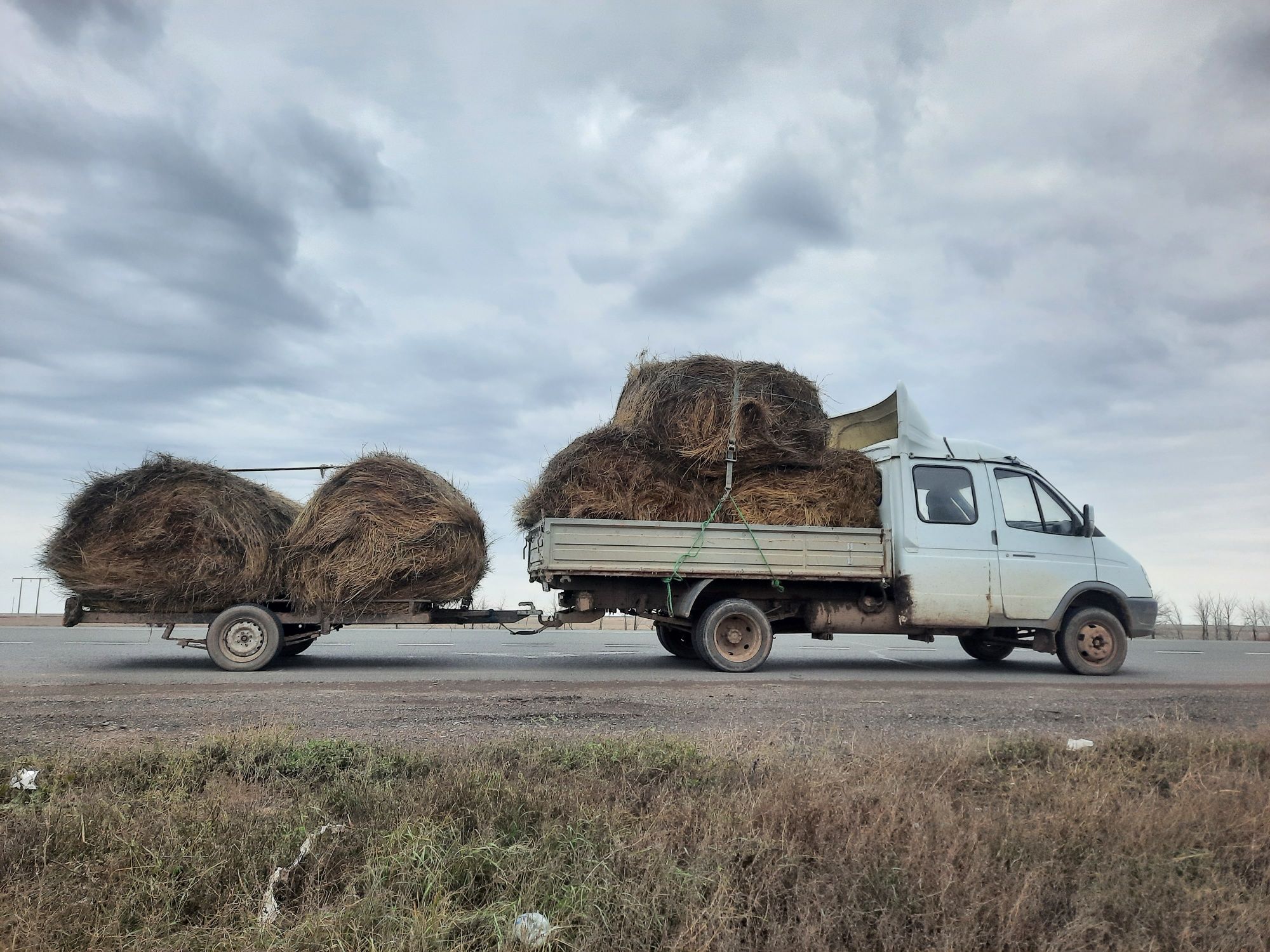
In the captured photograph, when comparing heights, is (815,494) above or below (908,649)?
above

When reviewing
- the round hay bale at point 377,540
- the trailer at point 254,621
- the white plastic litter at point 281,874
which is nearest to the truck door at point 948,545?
the trailer at point 254,621

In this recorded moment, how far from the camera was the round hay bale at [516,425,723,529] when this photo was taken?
33.4 feet

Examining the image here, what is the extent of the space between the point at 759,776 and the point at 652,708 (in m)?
2.97

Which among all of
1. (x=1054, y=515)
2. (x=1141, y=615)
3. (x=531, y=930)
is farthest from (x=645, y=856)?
(x=1141, y=615)

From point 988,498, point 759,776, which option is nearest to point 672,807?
point 759,776

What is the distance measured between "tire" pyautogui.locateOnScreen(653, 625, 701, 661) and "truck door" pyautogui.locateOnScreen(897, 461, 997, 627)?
296 cm

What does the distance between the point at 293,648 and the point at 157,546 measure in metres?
2.32

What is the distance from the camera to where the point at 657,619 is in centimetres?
1068

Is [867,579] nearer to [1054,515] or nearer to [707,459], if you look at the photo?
[707,459]

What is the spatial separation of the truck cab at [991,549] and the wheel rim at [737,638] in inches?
73.3

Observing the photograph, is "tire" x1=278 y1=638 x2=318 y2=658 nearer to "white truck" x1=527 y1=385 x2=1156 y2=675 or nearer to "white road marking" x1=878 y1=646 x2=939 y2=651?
"white truck" x1=527 y1=385 x2=1156 y2=675

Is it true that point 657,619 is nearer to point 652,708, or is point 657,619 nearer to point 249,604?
point 652,708

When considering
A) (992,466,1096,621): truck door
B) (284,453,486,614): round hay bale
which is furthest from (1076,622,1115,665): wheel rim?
(284,453,486,614): round hay bale

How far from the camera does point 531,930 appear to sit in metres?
2.57
